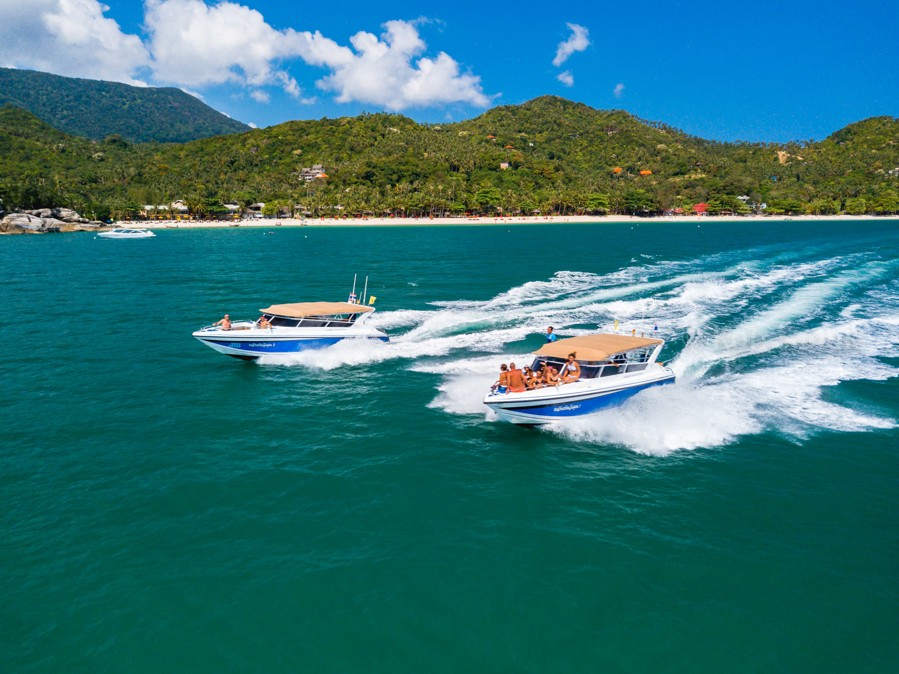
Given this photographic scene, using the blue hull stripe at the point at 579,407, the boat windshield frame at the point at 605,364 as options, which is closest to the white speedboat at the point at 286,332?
the boat windshield frame at the point at 605,364

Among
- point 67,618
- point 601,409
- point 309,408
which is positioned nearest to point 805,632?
point 601,409

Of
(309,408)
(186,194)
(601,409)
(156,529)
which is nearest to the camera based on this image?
(156,529)

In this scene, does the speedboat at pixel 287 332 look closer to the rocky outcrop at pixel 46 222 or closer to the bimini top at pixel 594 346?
the bimini top at pixel 594 346

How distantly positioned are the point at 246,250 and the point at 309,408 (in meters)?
74.8

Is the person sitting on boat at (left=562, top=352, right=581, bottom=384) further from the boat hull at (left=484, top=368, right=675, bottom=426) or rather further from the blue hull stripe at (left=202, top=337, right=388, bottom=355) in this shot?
the blue hull stripe at (left=202, top=337, right=388, bottom=355)

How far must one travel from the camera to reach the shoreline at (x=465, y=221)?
6245 inches

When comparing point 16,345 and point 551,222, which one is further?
point 551,222

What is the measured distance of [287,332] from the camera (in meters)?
25.4

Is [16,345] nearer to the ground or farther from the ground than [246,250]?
nearer to the ground

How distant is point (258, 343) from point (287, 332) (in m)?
1.59

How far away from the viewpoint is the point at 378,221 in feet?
539

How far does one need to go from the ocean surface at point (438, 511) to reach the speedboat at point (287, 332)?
0.86 metres

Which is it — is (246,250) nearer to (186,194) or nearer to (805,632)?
(805,632)

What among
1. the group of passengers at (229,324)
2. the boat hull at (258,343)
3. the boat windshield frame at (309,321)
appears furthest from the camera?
the boat windshield frame at (309,321)
